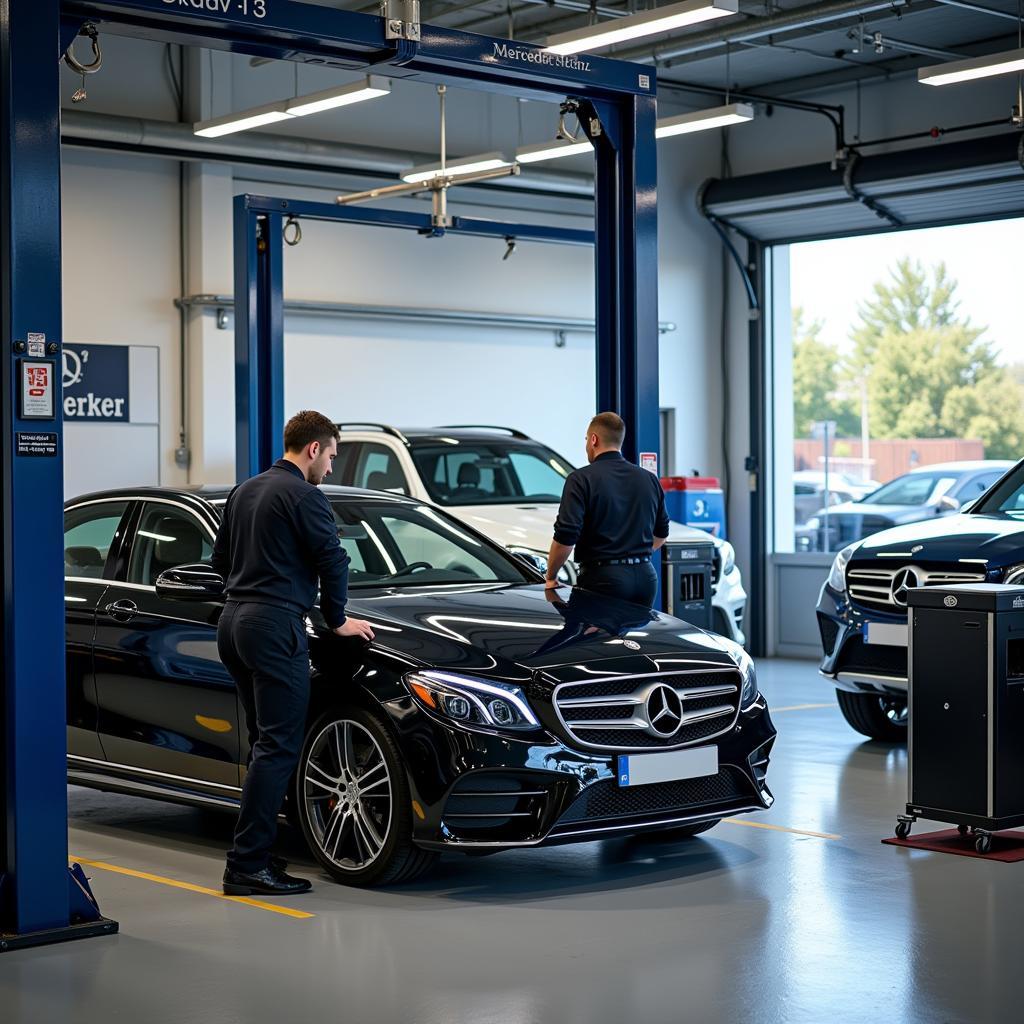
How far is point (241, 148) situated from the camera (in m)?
14.2

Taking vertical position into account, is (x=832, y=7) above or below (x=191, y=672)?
above

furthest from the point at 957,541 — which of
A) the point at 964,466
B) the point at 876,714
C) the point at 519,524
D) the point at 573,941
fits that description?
the point at 964,466

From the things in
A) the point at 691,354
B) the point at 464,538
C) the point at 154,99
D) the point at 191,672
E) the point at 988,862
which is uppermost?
the point at 154,99

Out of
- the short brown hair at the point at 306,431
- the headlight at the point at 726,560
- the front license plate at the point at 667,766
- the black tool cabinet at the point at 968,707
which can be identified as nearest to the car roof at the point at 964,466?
the headlight at the point at 726,560

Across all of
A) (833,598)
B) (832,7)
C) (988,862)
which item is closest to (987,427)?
(832,7)

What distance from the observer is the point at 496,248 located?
16.4 metres

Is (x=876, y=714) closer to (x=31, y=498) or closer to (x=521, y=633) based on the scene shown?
(x=521, y=633)

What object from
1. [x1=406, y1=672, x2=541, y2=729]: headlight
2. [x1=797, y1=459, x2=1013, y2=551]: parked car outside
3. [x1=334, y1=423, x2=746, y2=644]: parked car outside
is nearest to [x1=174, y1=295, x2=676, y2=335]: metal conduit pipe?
[x1=334, y1=423, x2=746, y2=644]: parked car outside

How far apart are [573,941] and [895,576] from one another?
453cm

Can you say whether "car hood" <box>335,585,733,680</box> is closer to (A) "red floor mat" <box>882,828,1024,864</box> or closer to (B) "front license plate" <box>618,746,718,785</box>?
(B) "front license plate" <box>618,746,718,785</box>

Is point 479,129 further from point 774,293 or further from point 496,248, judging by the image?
point 774,293

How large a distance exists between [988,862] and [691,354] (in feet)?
35.8

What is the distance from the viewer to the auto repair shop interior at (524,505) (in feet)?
18.6

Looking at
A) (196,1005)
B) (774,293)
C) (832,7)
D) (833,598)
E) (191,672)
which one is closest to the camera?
(196,1005)
